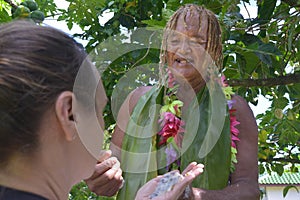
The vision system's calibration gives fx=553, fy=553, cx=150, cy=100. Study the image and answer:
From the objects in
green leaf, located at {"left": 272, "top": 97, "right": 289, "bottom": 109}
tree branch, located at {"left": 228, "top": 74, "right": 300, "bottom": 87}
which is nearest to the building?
green leaf, located at {"left": 272, "top": 97, "right": 289, "bottom": 109}

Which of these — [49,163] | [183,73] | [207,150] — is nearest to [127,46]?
[183,73]

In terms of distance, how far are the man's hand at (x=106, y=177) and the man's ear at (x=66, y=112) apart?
0.65 metres

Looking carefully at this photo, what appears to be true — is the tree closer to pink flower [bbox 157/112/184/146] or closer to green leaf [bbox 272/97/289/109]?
green leaf [bbox 272/97/289/109]

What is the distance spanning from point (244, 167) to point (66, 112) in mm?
1112

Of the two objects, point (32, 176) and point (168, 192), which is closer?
point (32, 176)

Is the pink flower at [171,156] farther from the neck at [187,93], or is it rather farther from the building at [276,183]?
the building at [276,183]

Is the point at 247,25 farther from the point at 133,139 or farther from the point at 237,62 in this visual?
the point at 133,139

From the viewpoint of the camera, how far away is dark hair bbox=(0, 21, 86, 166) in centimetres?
104

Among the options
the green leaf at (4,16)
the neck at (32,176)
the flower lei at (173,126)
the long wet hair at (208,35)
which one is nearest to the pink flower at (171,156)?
the flower lei at (173,126)

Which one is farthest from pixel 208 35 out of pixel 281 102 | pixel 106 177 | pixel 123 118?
pixel 281 102

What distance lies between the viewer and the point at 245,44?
3.23m

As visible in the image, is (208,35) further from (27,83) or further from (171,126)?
(27,83)

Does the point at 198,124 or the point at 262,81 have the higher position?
the point at 198,124

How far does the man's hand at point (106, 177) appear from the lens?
1795mm
